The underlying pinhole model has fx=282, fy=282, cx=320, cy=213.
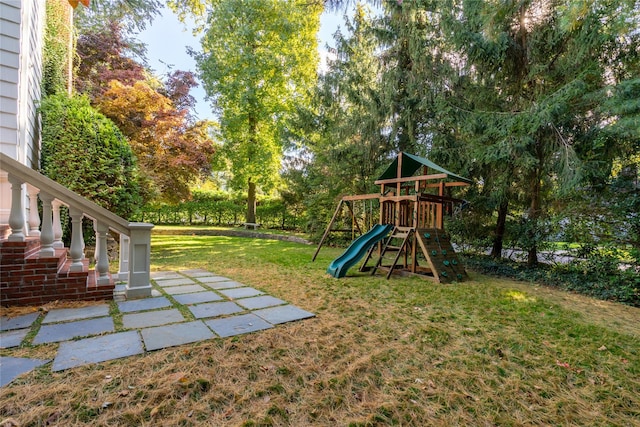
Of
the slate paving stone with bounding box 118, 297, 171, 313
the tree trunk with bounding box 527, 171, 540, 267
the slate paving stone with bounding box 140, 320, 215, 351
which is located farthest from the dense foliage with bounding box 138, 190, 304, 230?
the slate paving stone with bounding box 140, 320, 215, 351

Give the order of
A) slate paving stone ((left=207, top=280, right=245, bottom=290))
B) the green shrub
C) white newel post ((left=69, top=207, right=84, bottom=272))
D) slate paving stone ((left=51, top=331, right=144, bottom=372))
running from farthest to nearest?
the green shrub < slate paving stone ((left=207, top=280, right=245, bottom=290)) < white newel post ((left=69, top=207, right=84, bottom=272)) < slate paving stone ((left=51, top=331, right=144, bottom=372))

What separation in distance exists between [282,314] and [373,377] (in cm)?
135

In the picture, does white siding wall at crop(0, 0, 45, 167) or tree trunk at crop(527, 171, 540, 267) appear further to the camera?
tree trunk at crop(527, 171, 540, 267)

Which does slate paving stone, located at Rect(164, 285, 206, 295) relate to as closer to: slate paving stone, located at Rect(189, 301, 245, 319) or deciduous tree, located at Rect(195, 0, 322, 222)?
slate paving stone, located at Rect(189, 301, 245, 319)

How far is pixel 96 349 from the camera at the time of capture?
212 centimetres

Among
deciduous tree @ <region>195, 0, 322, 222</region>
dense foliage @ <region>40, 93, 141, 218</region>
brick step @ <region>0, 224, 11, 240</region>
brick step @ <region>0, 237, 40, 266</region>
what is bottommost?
brick step @ <region>0, 237, 40, 266</region>

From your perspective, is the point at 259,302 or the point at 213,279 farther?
the point at 213,279

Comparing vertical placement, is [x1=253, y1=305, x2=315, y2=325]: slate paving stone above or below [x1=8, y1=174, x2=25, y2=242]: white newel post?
below

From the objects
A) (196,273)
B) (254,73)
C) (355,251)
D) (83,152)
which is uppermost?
(254,73)

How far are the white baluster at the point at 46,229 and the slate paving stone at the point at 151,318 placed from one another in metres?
1.11

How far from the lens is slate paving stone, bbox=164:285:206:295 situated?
12.1 feet

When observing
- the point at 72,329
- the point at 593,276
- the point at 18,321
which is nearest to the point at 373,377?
the point at 72,329

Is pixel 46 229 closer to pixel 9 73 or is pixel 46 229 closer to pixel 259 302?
pixel 259 302

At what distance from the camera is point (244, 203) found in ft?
52.9
